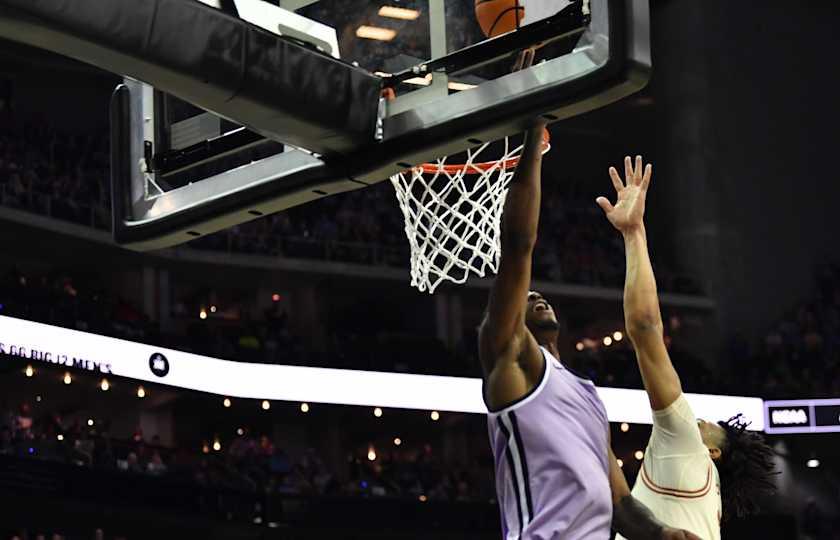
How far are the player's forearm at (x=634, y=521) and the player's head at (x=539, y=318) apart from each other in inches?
24.8

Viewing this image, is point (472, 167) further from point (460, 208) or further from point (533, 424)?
point (533, 424)

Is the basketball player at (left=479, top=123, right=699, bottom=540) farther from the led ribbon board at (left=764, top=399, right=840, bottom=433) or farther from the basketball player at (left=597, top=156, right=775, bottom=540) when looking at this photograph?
the led ribbon board at (left=764, top=399, right=840, bottom=433)

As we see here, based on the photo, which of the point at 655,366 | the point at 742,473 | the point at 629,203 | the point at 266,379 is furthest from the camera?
the point at 266,379

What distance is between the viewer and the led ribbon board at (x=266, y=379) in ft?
59.9

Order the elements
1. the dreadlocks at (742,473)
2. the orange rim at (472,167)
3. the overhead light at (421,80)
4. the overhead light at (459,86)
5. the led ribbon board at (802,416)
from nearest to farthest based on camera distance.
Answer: the overhead light at (459,86) < the overhead light at (421,80) < the dreadlocks at (742,473) < the orange rim at (472,167) < the led ribbon board at (802,416)

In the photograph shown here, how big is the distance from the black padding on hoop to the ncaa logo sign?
15.5m

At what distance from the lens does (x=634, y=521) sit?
396cm

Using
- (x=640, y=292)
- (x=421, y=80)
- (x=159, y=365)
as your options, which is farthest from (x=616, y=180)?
(x=159, y=365)

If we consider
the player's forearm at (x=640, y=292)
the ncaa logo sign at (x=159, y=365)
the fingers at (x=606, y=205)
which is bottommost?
the player's forearm at (x=640, y=292)

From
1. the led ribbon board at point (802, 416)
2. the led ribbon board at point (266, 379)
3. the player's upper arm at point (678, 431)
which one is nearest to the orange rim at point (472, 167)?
the player's upper arm at point (678, 431)

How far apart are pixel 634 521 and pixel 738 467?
1062mm

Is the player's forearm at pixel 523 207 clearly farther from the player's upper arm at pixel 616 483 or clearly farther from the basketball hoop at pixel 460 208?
the basketball hoop at pixel 460 208

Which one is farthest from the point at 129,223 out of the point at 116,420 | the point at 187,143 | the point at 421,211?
the point at 116,420

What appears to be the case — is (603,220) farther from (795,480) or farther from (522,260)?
(522,260)
